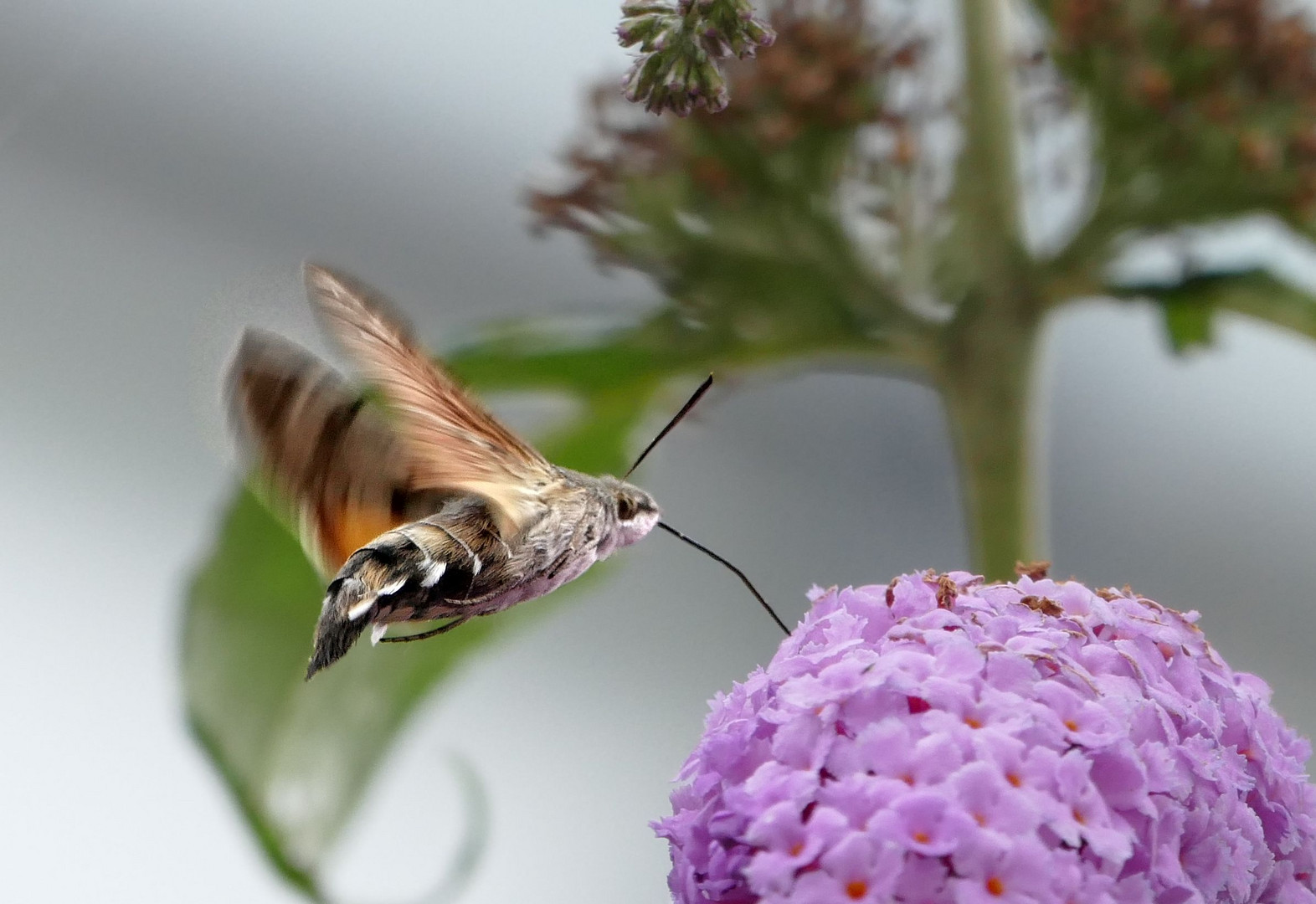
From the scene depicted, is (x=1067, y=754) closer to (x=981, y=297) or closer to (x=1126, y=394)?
(x=981, y=297)

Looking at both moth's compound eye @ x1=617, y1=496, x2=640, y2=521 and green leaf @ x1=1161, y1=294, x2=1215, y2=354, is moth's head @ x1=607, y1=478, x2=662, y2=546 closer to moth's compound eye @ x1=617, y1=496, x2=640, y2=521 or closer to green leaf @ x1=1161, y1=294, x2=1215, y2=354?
moth's compound eye @ x1=617, y1=496, x2=640, y2=521

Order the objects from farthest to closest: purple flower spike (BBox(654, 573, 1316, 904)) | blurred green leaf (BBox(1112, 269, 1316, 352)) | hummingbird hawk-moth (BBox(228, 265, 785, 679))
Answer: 1. blurred green leaf (BBox(1112, 269, 1316, 352))
2. hummingbird hawk-moth (BBox(228, 265, 785, 679))
3. purple flower spike (BBox(654, 573, 1316, 904))

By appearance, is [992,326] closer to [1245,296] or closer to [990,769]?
[1245,296]

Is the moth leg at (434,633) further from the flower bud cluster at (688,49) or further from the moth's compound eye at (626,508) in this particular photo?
the flower bud cluster at (688,49)

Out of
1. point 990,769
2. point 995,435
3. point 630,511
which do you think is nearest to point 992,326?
point 995,435

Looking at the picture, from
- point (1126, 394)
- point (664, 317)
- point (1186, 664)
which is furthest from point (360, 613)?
point (1126, 394)

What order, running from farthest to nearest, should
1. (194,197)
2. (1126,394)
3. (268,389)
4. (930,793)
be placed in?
(1126,394) → (194,197) → (268,389) → (930,793)

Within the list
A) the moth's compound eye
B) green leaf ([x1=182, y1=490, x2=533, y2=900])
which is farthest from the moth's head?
green leaf ([x1=182, y1=490, x2=533, y2=900])

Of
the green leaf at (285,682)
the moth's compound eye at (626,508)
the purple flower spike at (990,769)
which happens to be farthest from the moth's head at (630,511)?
the green leaf at (285,682)
